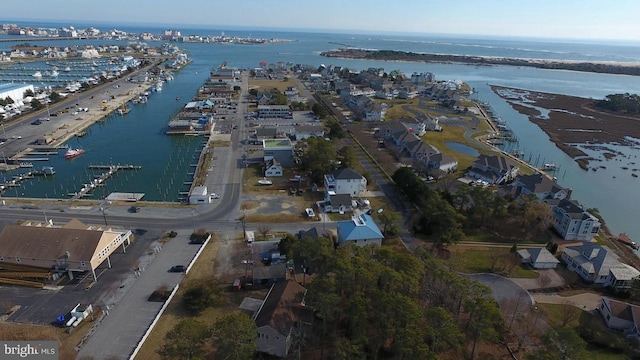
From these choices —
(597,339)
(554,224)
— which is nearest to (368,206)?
(554,224)

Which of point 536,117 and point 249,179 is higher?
point 536,117

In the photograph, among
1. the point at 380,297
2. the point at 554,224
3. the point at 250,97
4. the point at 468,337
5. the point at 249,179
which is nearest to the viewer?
the point at 380,297

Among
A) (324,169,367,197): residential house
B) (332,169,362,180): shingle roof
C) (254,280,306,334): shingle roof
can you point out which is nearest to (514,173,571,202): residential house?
(324,169,367,197): residential house

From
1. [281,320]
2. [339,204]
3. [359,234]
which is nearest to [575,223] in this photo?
[359,234]

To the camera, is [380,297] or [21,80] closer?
[380,297]

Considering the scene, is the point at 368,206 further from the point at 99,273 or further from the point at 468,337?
the point at 99,273

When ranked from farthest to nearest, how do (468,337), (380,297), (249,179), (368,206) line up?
(249,179) < (368,206) < (468,337) < (380,297)

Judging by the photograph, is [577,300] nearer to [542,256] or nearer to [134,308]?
[542,256]

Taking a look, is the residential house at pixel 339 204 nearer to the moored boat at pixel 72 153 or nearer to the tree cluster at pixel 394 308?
the tree cluster at pixel 394 308
